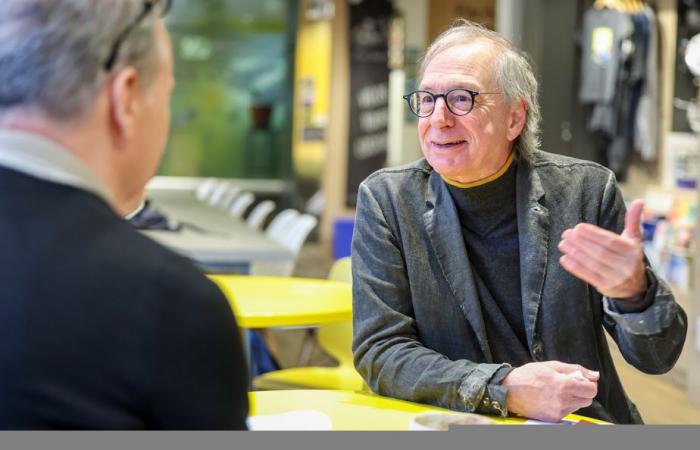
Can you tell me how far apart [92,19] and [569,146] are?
7.18 metres

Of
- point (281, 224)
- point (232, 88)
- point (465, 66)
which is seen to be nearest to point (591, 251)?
point (465, 66)

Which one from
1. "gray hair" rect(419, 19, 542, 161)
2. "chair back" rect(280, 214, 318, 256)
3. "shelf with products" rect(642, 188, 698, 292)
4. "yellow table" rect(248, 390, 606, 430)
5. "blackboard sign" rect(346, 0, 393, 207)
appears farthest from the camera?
"blackboard sign" rect(346, 0, 393, 207)

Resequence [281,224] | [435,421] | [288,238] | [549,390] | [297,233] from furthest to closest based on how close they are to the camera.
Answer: [281,224]
[288,238]
[297,233]
[549,390]
[435,421]

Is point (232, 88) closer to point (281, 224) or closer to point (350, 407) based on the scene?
point (281, 224)

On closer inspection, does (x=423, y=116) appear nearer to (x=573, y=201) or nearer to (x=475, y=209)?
(x=475, y=209)

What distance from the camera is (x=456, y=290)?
82.5 inches

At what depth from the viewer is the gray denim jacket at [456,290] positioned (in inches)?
78.7

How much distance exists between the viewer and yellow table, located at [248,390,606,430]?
175 centimetres

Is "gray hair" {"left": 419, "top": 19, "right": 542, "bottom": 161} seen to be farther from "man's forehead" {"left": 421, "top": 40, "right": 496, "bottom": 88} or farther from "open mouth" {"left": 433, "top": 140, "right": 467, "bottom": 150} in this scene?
"open mouth" {"left": 433, "top": 140, "right": 467, "bottom": 150}

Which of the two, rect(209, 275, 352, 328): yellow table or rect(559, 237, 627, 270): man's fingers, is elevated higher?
rect(559, 237, 627, 270): man's fingers

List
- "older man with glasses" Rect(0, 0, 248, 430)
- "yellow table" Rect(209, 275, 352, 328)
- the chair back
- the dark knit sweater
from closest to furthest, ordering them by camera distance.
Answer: "older man with glasses" Rect(0, 0, 248, 430)
the dark knit sweater
"yellow table" Rect(209, 275, 352, 328)
the chair back

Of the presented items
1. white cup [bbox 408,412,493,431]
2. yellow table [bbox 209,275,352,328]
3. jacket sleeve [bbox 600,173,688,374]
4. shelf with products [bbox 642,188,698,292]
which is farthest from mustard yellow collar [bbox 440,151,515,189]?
shelf with products [bbox 642,188,698,292]

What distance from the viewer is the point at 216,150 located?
1413 cm

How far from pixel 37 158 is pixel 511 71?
141cm
